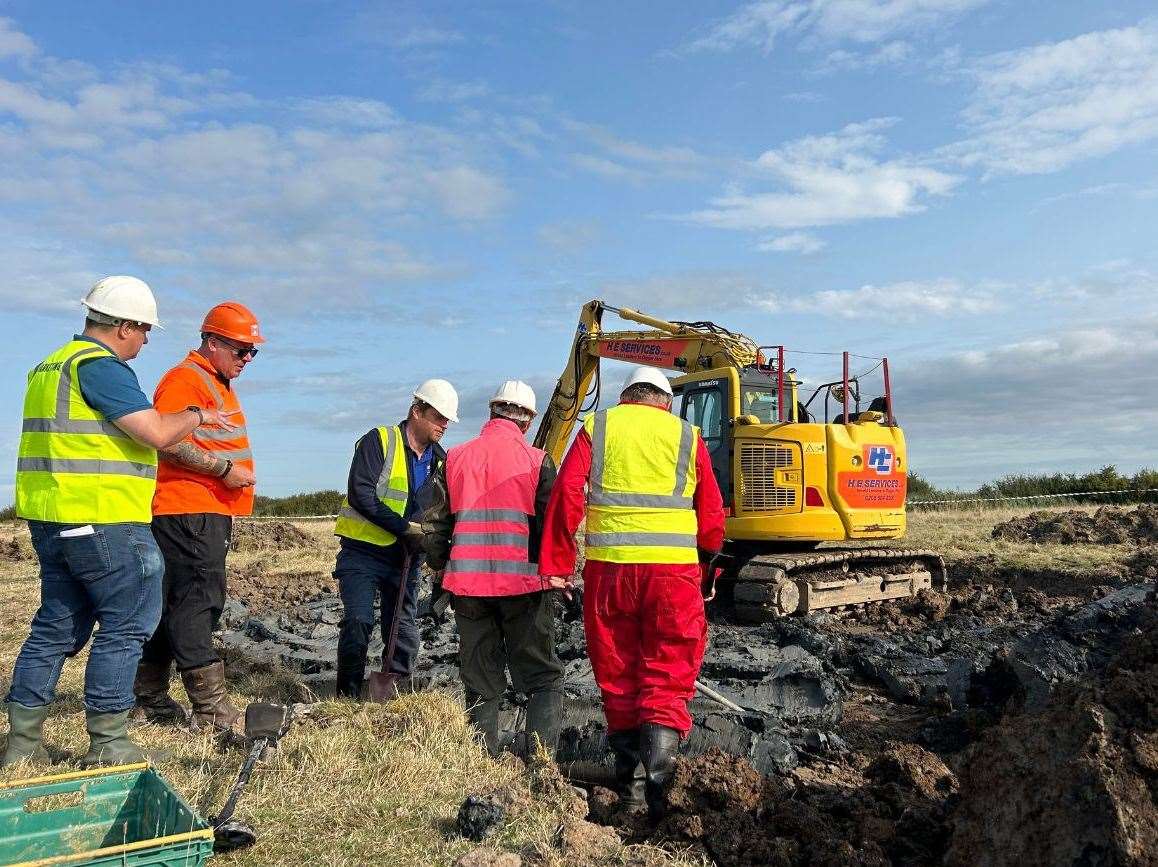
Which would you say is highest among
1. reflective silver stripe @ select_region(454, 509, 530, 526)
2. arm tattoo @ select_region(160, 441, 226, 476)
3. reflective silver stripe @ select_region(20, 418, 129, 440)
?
reflective silver stripe @ select_region(20, 418, 129, 440)

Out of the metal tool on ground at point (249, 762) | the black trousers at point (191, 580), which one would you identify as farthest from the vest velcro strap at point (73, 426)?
the metal tool on ground at point (249, 762)

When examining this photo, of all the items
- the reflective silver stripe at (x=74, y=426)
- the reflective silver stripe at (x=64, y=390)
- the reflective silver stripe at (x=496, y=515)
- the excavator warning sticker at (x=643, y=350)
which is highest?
the excavator warning sticker at (x=643, y=350)

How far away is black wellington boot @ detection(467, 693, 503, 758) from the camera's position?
484 centimetres

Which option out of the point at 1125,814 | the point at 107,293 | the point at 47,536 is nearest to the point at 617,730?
the point at 1125,814

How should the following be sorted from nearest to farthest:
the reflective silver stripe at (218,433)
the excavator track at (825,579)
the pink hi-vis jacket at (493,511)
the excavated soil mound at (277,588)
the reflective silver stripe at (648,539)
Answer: the reflective silver stripe at (648,539), the pink hi-vis jacket at (493,511), the reflective silver stripe at (218,433), the excavator track at (825,579), the excavated soil mound at (277,588)

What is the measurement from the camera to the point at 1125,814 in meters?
2.72

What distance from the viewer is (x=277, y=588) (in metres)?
12.9

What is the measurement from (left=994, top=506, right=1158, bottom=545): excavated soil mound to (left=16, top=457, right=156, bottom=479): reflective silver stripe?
54.5 feet

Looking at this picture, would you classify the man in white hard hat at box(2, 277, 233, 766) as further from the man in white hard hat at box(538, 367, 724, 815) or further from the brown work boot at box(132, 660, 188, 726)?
Result: the man in white hard hat at box(538, 367, 724, 815)

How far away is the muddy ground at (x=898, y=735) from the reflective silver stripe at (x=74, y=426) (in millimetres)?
2721

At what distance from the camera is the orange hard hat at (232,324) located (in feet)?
16.9

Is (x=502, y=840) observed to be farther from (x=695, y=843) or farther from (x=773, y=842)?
(x=773, y=842)

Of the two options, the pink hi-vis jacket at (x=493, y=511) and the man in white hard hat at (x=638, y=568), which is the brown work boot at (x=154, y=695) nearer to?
the pink hi-vis jacket at (x=493, y=511)

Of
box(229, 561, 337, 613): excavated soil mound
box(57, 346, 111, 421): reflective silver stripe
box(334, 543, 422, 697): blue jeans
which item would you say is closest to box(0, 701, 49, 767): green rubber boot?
box(57, 346, 111, 421): reflective silver stripe
